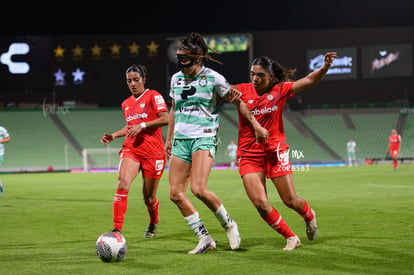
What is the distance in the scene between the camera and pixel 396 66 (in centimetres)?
4991

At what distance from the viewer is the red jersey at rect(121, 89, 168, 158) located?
852cm

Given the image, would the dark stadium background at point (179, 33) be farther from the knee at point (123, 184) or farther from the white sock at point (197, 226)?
the white sock at point (197, 226)

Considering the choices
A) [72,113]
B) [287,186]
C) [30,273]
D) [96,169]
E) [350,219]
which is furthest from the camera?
[72,113]

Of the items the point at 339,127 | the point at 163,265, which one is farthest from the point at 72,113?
the point at 163,265

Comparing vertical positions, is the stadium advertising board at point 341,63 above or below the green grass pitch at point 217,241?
above

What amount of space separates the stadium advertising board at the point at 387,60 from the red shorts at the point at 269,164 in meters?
44.8

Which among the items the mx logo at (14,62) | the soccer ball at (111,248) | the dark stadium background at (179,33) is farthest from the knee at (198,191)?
the mx logo at (14,62)

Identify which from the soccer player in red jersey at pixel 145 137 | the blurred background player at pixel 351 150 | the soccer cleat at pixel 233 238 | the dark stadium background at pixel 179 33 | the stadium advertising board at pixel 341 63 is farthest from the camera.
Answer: the stadium advertising board at pixel 341 63

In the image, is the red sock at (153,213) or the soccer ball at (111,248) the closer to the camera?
the soccer ball at (111,248)

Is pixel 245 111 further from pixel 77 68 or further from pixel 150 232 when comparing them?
pixel 77 68

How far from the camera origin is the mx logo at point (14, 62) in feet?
156

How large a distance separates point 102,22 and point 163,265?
4597 cm

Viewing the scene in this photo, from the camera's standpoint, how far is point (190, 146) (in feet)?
23.5

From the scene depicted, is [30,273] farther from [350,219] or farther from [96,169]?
[96,169]
